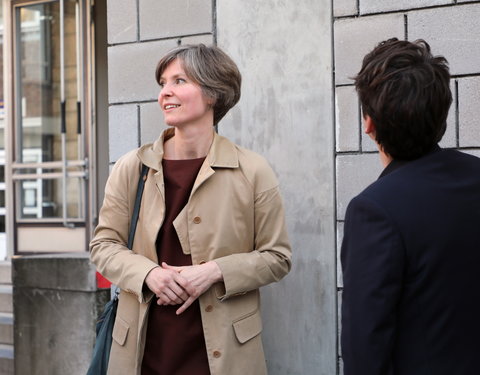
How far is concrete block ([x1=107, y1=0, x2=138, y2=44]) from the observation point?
502 centimetres

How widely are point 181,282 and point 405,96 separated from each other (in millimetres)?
1249

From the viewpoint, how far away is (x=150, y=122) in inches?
192

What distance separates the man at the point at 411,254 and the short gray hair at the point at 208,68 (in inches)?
47.2

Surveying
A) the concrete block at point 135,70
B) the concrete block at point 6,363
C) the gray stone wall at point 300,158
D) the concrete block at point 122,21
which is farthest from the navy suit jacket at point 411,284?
the concrete block at point 6,363

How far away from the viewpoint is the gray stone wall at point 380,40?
4.04 m

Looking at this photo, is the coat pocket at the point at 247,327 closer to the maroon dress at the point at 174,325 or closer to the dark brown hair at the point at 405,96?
the maroon dress at the point at 174,325

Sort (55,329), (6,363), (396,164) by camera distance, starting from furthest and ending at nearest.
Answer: (6,363)
(55,329)
(396,164)

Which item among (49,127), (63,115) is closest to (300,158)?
(63,115)

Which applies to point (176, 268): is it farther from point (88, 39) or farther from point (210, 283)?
point (88, 39)

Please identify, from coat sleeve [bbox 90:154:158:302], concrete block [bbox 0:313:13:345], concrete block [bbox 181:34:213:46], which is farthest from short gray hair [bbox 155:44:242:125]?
concrete block [bbox 0:313:13:345]

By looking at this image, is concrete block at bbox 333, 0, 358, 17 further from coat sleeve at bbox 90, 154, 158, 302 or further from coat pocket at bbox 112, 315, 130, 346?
coat pocket at bbox 112, 315, 130, 346

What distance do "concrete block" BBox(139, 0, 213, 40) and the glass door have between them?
270 cm

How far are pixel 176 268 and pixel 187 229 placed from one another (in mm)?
160

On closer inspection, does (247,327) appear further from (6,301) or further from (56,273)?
(6,301)
